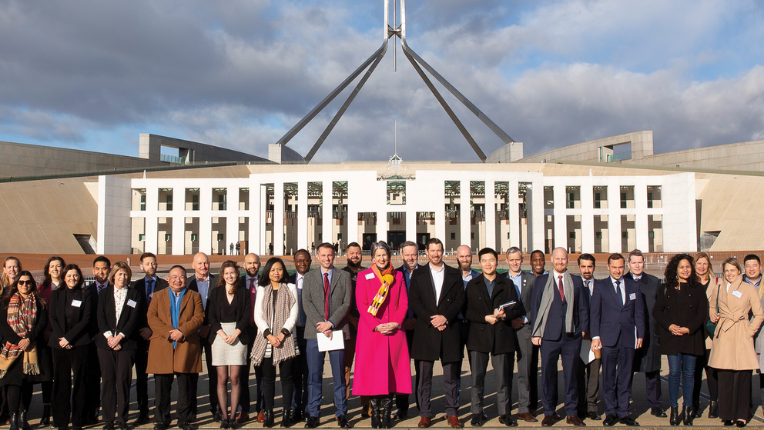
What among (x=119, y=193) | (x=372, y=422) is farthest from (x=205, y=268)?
(x=119, y=193)

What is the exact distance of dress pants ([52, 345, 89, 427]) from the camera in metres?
4.86

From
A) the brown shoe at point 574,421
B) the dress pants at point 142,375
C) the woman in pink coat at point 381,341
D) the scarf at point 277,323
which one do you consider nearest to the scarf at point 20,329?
the dress pants at point 142,375

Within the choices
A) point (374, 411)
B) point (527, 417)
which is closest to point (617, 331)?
point (527, 417)

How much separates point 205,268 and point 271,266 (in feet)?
2.86

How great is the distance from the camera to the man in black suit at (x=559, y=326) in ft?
16.4

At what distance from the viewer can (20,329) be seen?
4.96 meters

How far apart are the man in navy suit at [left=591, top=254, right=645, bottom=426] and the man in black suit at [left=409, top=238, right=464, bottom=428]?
4.39 ft

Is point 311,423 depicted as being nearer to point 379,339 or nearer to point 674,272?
point 379,339

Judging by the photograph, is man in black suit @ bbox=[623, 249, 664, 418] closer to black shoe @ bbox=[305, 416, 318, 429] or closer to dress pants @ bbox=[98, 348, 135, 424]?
black shoe @ bbox=[305, 416, 318, 429]

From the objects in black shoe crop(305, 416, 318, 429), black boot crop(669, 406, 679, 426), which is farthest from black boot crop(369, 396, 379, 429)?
black boot crop(669, 406, 679, 426)

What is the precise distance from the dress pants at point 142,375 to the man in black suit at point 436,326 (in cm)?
257

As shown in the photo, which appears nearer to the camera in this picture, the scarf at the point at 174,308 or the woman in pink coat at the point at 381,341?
the woman in pink coat at the point at 381,341

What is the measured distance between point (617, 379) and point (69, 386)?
5.06 metres

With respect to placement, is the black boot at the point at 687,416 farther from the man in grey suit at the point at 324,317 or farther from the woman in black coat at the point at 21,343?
the woman in black coat at the point at 21,343
